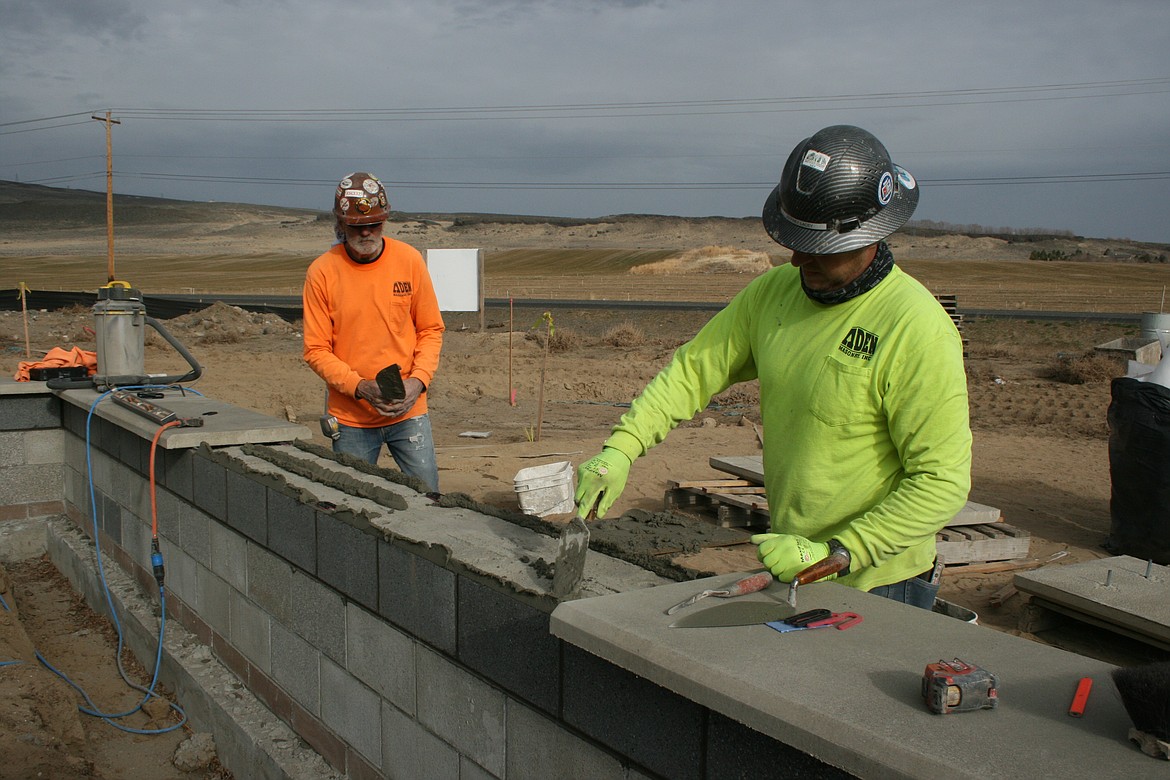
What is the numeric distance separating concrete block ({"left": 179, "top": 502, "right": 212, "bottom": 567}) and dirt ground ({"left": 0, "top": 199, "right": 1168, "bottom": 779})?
784 millimetres

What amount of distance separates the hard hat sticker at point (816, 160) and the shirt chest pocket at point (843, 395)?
0.42m

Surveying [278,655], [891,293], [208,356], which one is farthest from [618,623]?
[208,356]

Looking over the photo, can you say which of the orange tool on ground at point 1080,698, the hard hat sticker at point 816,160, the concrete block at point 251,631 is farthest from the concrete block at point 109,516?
the orange tool on ground at point 1080,698

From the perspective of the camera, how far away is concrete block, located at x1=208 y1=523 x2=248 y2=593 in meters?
3.91

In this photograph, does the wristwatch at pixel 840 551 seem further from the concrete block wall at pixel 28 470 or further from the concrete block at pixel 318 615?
the concrete block wall at pixel 28 470

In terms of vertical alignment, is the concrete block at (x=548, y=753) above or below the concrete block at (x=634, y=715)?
below

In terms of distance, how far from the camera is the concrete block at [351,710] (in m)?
3.08

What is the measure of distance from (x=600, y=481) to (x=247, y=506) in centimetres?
201

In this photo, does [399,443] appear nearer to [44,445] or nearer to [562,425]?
[44,445]

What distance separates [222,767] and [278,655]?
646 millimetres

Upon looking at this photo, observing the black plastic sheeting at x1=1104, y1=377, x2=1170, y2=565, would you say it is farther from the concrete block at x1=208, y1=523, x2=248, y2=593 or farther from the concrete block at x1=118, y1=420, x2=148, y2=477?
the concrete block at x1=118, y1=420, x2=148, y2=477

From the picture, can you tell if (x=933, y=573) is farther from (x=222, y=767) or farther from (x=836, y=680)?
(x=222, y=767)

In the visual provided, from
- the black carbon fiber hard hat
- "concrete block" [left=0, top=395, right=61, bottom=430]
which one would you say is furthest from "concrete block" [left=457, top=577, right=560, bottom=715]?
"concrete block" [left=0, top=395, right=61, bottom=430]

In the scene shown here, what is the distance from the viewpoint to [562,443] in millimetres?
10195
